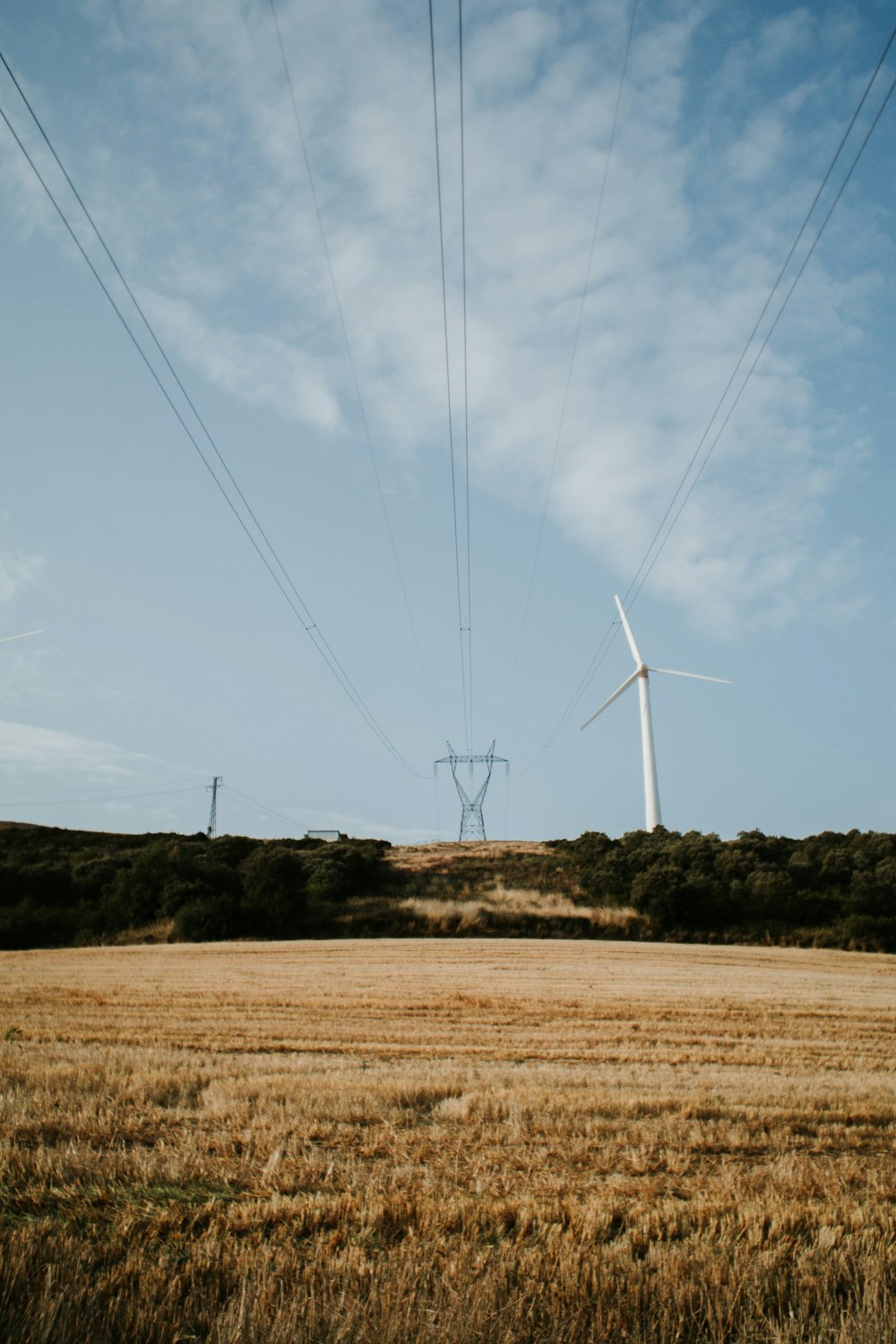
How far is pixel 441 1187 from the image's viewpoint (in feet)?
19.7

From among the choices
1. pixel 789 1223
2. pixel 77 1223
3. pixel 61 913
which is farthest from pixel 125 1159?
pixel 61 913

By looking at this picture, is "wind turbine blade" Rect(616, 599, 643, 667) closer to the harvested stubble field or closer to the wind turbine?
the wind turbine

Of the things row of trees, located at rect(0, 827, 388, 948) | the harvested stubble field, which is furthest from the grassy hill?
the harvested stubble field

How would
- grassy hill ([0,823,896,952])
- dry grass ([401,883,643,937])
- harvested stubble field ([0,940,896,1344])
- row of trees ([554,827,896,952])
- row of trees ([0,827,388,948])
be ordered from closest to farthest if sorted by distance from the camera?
harvested stubble field ([0,940,896,1344]), row of trees ([0,827,388,948]), grassy hill ([0,823,896,952]), dry grass ([401,883,643,937]), row of trees ([554,827,896,952])

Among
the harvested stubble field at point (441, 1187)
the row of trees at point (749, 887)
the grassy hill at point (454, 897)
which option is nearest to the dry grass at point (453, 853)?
the grassy hill at point (454, 897)

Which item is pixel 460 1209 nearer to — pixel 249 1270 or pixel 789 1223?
pixel 249 1270

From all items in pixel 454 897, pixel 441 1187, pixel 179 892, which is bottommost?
pixel 454 897

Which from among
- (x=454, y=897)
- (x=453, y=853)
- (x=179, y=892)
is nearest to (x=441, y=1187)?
(x=179, y=892)

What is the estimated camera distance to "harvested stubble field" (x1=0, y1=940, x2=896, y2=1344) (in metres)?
4.10

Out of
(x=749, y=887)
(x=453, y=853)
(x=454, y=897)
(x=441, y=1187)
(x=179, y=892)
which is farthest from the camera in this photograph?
(x=453, y=853)

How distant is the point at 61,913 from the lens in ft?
161

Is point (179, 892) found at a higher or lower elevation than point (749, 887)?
lower

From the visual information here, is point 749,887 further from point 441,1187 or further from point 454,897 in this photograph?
point 441,1187

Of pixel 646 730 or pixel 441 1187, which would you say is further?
pixel 646 730
